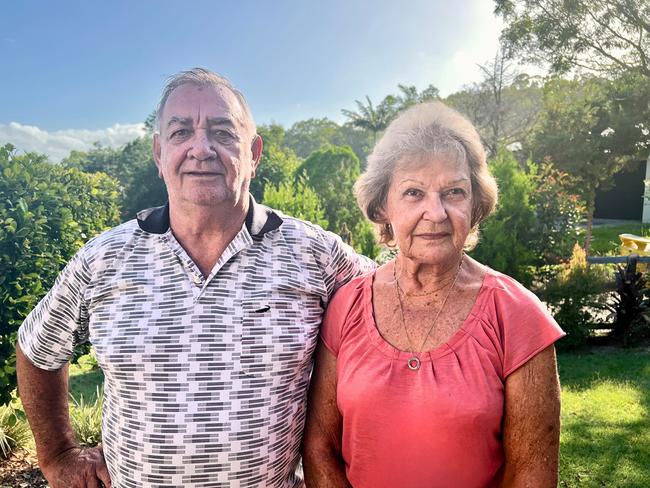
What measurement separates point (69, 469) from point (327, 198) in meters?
12.4

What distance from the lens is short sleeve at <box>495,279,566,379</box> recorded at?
177 centimetres

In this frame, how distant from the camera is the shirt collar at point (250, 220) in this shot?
2420 mm

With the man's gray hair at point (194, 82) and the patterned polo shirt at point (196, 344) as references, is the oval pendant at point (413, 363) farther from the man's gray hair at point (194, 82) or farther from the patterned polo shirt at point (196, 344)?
the man's gray hair at point (194, 82)

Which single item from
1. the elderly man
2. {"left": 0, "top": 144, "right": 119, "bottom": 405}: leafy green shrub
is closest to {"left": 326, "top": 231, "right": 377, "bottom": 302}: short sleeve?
the elderly man

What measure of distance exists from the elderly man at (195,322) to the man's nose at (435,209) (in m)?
0.67

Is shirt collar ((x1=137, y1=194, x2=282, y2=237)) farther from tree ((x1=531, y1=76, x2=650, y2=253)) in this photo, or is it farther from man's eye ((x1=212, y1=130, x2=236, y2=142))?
tree ((x1=531, y1=76, x2=650, y2=253))

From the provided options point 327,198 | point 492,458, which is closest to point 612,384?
point 492,458

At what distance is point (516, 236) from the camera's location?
11383 millimetres

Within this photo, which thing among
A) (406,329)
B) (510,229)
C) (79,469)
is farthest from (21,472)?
(510,229)

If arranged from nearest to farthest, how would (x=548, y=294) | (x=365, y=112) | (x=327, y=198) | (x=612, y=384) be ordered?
1. (x=612, y=384)
2. (x=548, y=294)
3. (x=327, y=198)
4. (x=365, y=112)

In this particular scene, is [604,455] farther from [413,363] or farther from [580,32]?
[580,32]

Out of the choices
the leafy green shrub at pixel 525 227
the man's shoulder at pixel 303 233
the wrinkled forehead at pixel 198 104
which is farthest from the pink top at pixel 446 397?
the leafy green shrub at pixel 525 227

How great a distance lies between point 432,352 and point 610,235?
26.5 meters

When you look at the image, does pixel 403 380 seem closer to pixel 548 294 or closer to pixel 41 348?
pixel 41 348
